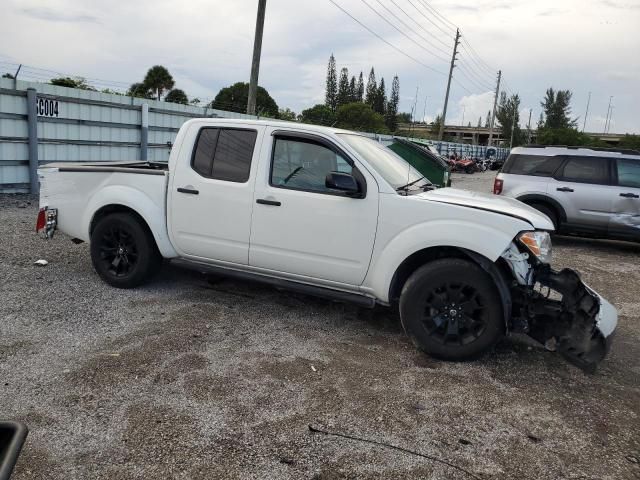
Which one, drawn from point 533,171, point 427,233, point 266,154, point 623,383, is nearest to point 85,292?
point 266,154

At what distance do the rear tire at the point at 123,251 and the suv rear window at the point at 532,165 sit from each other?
7.16 metres

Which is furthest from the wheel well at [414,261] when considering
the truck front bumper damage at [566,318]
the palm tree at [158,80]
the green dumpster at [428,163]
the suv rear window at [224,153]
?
the palm tree at [158,80]

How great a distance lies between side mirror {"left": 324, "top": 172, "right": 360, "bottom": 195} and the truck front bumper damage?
57.9 inches

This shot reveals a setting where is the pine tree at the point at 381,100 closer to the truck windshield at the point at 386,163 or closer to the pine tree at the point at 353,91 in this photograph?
the pine tree at the point at 353,91

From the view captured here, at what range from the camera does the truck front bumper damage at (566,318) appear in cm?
376

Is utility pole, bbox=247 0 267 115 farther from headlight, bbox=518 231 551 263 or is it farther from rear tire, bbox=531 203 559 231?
headlight, bbox=518 231 551 263

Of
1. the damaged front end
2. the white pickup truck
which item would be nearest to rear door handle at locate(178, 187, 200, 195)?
the white pickup truck

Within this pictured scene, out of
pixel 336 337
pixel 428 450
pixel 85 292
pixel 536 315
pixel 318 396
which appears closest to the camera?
pixel 428 450

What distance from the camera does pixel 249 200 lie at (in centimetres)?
464

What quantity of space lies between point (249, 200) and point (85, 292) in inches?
77.6

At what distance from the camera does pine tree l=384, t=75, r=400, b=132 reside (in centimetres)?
9098

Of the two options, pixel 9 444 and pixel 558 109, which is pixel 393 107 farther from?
pixel 9 444

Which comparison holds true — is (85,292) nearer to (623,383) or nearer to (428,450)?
(428,450)

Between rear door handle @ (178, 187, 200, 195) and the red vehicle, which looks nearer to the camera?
rear door handle @ (178, 187, 200, 195)
